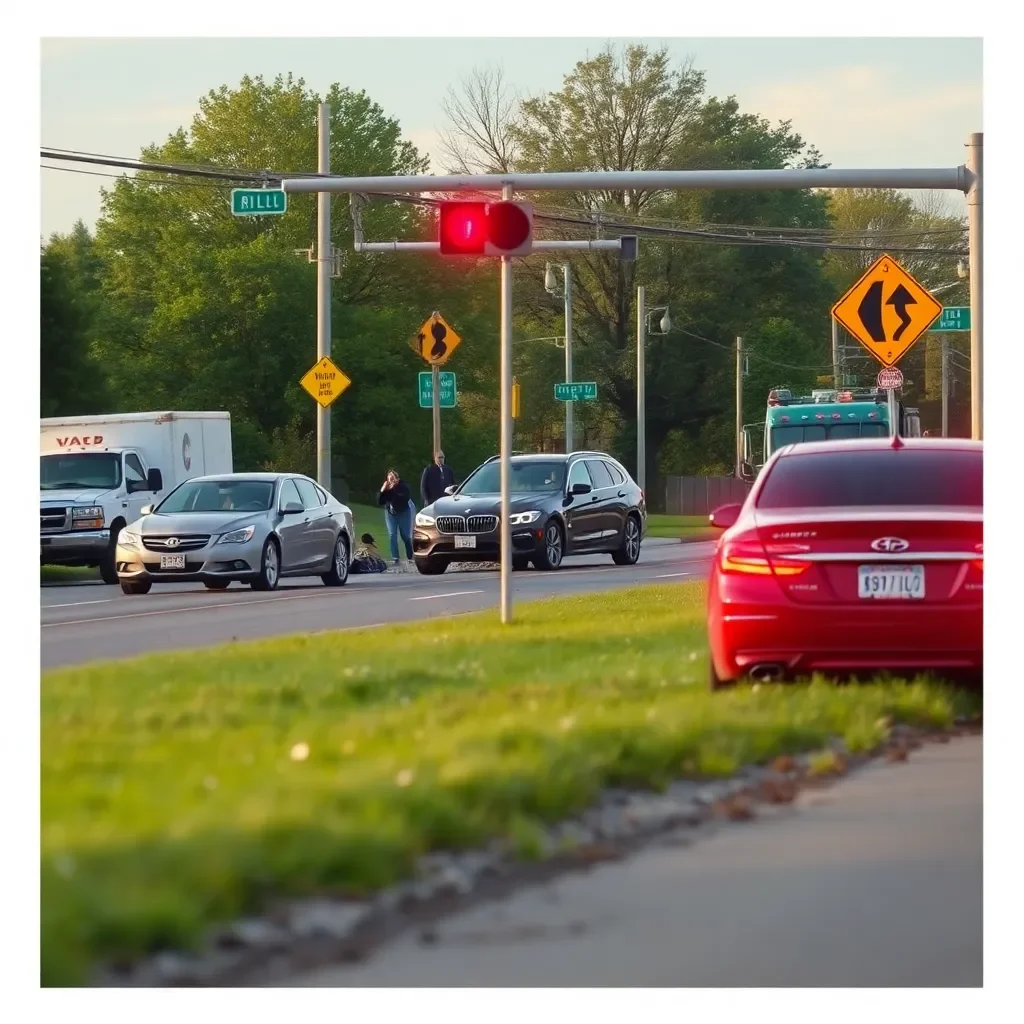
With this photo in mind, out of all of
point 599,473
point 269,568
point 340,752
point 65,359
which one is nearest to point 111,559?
point 269,568

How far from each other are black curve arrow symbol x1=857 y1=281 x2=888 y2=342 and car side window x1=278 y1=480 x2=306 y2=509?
9837 mm

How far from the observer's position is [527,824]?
804 cm

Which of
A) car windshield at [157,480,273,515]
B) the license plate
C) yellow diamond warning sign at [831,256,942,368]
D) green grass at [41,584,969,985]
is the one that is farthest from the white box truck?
the license plate

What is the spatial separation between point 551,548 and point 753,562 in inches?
816

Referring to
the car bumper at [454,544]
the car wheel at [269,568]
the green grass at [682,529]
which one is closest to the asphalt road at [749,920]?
the car wheel at [269,568]

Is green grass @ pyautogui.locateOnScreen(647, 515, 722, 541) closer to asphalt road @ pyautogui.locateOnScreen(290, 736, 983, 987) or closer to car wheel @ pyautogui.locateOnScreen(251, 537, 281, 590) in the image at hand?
car wheel @ pyautogui.locateOnScreen(251, 537, 281, 590)

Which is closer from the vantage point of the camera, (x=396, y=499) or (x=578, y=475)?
(x=578, y=475)

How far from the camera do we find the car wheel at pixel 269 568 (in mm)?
28141

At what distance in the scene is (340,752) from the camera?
9258 mm

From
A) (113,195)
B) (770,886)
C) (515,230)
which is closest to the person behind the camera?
(770,886)

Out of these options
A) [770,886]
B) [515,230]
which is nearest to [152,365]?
[515,230]

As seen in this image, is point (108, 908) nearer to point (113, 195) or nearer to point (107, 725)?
point (107, 725)

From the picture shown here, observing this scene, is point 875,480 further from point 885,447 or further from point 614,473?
point 614,473
